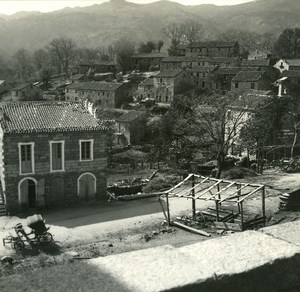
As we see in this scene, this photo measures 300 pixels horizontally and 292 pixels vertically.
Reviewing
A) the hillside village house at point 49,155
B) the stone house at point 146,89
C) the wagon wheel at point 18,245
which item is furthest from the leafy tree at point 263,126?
the stone house at point 146,89

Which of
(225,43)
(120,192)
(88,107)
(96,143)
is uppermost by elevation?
(225,43)

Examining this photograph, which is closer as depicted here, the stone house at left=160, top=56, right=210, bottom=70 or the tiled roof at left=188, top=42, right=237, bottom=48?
the stone house at left=160, top=56, right=210, bottom=70

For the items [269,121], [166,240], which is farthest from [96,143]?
[269,121]

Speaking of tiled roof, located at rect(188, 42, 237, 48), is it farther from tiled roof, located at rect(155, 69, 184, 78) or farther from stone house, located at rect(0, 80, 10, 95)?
stone house, located at rect(0, 80, 10, 95)

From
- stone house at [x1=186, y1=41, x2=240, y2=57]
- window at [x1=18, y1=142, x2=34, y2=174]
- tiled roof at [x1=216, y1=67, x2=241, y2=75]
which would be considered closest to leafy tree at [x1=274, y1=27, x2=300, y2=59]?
stone house at [x1=186, y1=41, x2=240, y2=57]

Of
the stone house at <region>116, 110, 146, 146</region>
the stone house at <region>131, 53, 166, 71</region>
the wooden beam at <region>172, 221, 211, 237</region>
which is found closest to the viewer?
the wooden beam at <region>172, 221, 211, 237</region>

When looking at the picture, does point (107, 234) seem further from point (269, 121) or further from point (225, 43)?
point (225, 43)

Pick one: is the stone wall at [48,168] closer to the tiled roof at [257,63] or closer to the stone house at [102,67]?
the tiled roof at [257,63]

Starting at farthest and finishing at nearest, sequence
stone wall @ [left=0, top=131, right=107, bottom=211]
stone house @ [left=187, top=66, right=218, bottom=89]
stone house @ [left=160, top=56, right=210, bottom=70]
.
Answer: stone house @ [left=160, top=56, right=210, bottom=70], stone house @ [left=187, top=66, right=218, bottom=89], stone wall @ [left=0, top=131, right=107, bottom=211]
